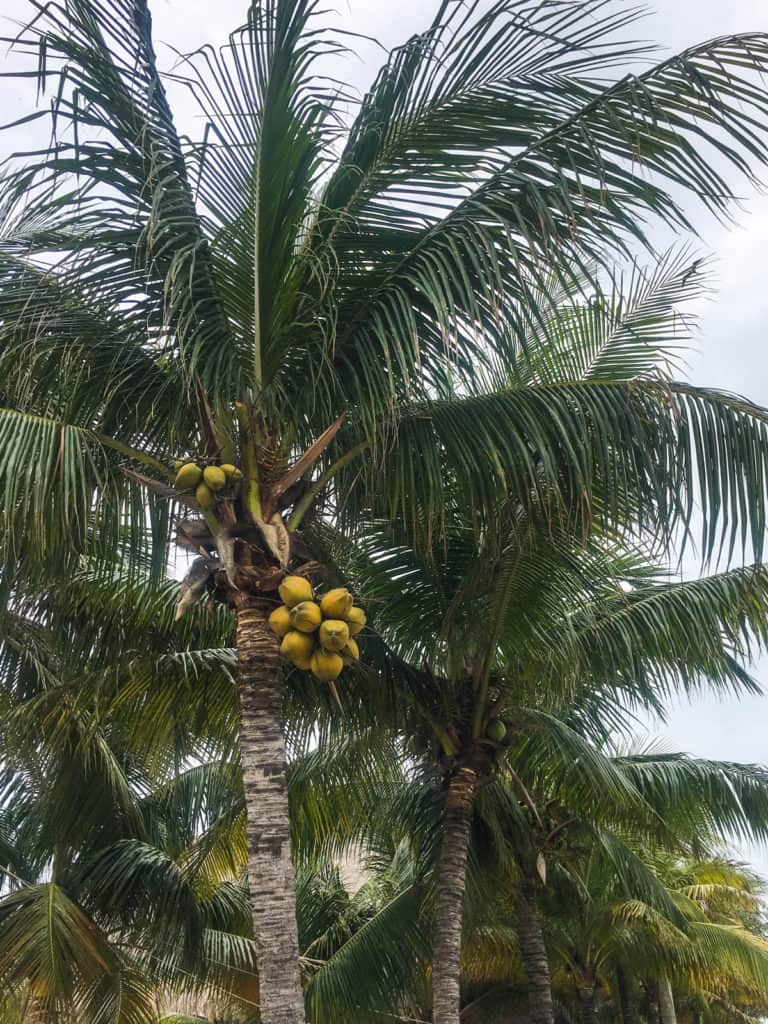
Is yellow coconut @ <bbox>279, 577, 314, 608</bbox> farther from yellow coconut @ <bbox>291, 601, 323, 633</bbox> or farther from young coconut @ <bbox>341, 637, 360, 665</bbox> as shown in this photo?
young coconut @ <bbox>341, 637, 360, 665</bbox>

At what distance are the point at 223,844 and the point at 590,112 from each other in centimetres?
844

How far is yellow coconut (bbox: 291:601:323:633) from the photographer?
5.34 metres

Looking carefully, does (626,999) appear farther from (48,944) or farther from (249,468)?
(249,468)

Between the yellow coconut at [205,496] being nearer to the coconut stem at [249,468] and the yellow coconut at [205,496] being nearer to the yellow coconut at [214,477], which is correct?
the yellow coconut at [214,477]

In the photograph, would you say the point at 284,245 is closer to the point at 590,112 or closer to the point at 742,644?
the point at 590,112

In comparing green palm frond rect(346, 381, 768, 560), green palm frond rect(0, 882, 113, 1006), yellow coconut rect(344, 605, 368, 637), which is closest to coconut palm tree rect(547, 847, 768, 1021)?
green palm frond rect(0, 882, 113, 1006)

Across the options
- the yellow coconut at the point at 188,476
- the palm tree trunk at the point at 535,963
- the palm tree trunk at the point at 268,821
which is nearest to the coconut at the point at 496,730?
the palm tree trunk at the point at 268,821

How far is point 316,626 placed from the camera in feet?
17.7

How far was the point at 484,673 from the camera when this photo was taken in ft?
29.0

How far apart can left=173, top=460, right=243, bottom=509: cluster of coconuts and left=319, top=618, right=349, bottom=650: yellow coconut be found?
901mm

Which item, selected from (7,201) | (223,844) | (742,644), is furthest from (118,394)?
(223,844)

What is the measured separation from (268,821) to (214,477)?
1.68 m

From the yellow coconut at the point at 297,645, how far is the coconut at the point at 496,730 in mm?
3873

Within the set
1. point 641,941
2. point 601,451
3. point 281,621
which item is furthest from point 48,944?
point 641,941
